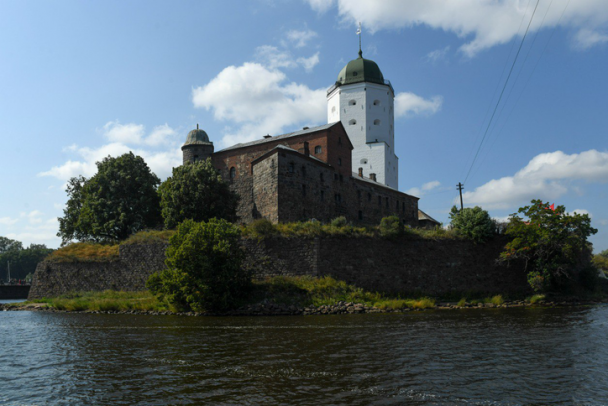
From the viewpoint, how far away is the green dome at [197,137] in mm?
51781

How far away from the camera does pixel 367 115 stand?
6394 cm

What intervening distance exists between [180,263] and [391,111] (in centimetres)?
4800

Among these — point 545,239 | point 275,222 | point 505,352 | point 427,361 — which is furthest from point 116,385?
point 545,239

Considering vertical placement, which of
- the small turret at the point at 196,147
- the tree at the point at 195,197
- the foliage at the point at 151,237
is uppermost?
the small turret at the point at 196,147

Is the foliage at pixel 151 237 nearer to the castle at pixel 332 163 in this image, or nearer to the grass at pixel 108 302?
the grass at pixel 108 302

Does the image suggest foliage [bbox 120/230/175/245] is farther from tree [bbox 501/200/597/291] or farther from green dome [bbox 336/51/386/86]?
green dome [bbox 336/51/386/86]

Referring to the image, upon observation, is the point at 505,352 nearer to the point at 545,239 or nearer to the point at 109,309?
the point at 545,239

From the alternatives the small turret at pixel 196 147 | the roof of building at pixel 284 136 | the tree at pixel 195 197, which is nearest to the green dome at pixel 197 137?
the small turret at pixel 196 147

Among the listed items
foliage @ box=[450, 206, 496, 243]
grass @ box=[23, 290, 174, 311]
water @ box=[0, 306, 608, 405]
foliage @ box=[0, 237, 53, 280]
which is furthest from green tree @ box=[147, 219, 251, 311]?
foliage @ box=[0, 237, 53, 280]

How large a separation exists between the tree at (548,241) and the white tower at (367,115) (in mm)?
28606

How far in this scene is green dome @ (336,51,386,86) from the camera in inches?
2544

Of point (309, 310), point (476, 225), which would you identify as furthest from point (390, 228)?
point (309, 310)

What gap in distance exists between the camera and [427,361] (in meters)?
14.0

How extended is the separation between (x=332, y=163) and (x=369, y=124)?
809 inches
